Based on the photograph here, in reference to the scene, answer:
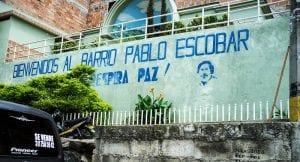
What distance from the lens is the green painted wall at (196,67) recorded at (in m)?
10.0

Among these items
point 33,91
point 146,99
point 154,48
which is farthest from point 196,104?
point 33,91

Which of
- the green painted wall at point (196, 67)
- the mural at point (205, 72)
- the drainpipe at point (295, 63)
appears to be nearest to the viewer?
the drainpipe at point (295, 63)

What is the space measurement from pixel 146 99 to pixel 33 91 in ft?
12.4

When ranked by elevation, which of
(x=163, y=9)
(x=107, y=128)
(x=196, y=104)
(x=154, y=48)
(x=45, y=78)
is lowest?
(x=107, y=128)

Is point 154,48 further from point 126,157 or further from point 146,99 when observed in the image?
point 126,157

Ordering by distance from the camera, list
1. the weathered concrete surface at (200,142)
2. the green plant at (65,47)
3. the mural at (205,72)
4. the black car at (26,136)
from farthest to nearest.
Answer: the green plant at (65,47), the mural at (205,72), the weathered concrete surface at (200,142), the black car at (26,136)

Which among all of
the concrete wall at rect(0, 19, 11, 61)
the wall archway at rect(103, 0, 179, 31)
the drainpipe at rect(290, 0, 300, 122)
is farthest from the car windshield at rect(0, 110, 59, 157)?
the wall archway at rect(103, 0, 179, 31)

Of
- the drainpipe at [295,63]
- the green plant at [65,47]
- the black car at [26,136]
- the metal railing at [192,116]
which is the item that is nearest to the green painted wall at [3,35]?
the green plant at [65,47]

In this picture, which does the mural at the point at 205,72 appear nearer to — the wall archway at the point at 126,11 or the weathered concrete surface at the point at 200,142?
the weathered concrete surface at the point at 200,142

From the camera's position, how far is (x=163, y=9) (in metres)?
17.3

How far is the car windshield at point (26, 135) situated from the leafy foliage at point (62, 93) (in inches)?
274

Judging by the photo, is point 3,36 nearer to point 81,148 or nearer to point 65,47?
point 65,47

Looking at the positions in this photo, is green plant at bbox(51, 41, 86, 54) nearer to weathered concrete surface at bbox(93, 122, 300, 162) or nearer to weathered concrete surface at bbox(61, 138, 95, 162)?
weathered concrete surface at bbox(61, 138, 95, 162)

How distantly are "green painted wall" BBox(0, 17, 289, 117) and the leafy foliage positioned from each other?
592mm
